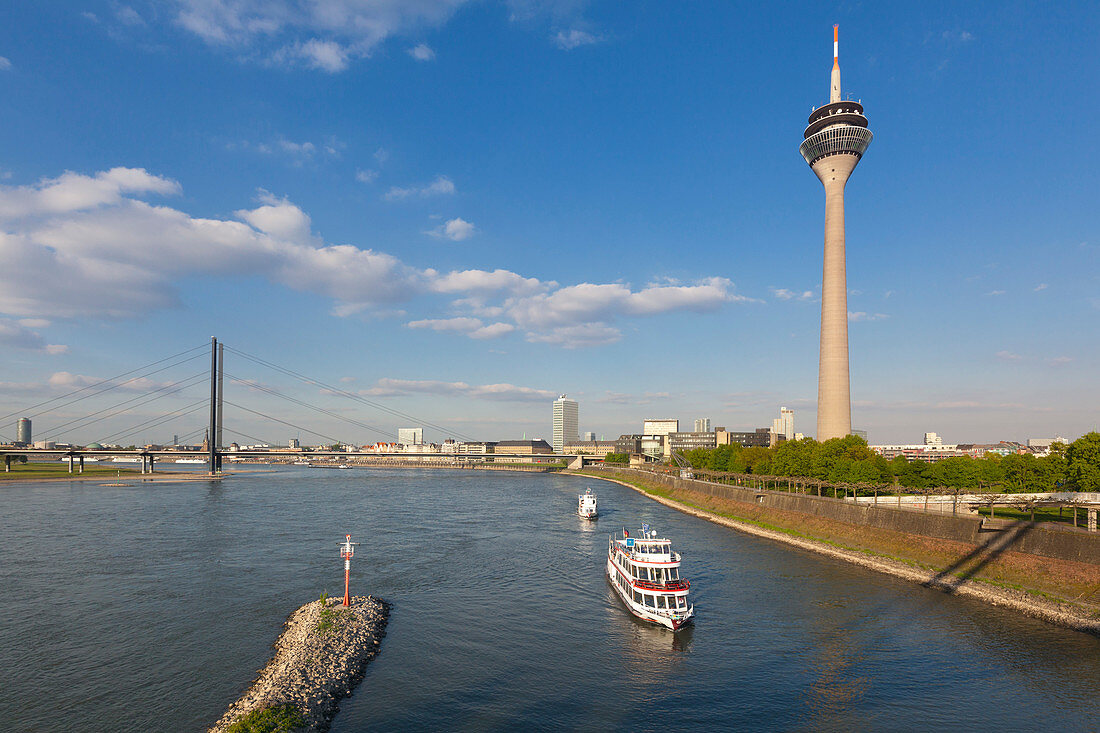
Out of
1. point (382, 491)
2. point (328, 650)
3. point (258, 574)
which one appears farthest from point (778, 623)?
point (382, 491)

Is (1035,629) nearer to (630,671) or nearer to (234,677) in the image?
(630,671)

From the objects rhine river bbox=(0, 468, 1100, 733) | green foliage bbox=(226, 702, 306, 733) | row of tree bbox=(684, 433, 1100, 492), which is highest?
row of tree bbox=(684, 433, 1100, 492)

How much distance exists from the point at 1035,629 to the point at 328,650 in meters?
38.8

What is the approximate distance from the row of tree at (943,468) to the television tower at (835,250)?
56.9 feet

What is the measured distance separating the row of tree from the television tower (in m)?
17.3

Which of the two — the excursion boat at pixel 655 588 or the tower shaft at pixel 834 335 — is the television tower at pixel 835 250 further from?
the excursion boat at pixel 655 588

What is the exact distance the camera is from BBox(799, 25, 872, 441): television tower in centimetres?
12319

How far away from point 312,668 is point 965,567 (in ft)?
147

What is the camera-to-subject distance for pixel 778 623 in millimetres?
34062

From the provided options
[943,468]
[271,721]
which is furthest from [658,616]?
[943,468]

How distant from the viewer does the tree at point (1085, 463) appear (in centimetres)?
4969

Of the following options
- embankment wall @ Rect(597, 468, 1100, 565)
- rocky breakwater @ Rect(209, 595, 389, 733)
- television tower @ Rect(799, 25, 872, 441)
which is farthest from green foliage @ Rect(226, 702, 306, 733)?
television tower @ Rect(799, 25, 872, 441)

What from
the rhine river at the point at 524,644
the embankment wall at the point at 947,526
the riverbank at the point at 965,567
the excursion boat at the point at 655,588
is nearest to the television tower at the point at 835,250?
the embankment wall at the point at 947,526

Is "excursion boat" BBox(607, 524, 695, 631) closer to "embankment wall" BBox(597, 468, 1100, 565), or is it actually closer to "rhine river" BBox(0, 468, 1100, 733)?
"rhine river" BBox(0, 468, 1100, 733)
